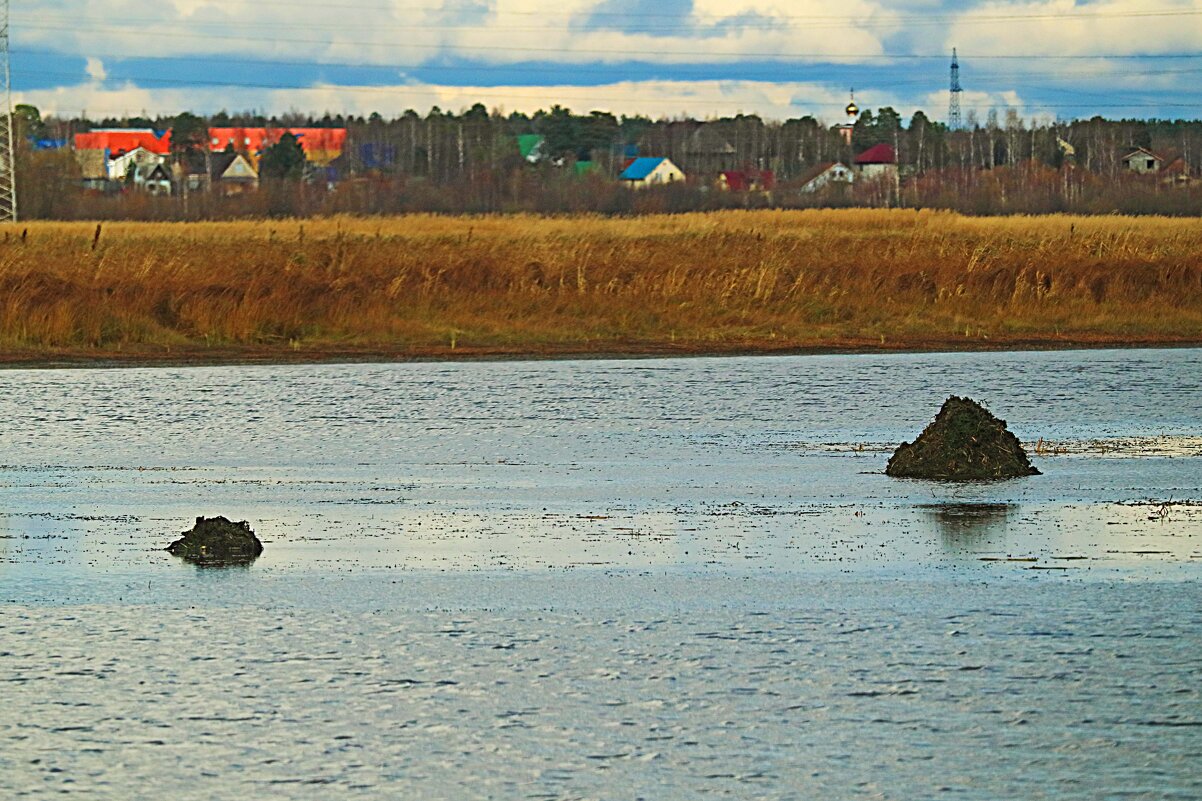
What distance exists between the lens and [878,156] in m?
157

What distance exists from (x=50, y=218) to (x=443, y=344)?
2381 inches

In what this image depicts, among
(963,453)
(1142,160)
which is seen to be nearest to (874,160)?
(1142,160)

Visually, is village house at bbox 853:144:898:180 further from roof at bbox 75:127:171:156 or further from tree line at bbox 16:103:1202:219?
roof at bbox 75:127:171:156

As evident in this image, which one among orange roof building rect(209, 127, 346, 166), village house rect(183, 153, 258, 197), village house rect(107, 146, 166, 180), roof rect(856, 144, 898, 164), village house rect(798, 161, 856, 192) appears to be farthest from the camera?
orange roof building rect(209, 127, 346, 166)

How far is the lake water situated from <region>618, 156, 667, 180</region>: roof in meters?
127

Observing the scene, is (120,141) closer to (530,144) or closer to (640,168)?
(530,144)

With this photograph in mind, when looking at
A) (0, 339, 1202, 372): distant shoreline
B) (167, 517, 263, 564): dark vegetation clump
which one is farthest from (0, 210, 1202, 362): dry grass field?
(167, 517, 263, 564): dark vegetation clump

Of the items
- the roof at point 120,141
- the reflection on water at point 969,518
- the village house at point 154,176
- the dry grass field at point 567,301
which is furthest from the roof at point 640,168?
the reflection on water at point 969,518

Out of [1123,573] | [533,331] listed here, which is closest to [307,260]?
[533,331]

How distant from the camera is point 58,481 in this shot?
13.4m

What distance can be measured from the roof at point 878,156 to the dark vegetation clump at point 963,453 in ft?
462

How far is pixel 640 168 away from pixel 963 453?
13473 centimetres

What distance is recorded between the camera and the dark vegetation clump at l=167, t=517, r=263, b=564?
33.5 feet

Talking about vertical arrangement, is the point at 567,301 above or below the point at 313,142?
below
